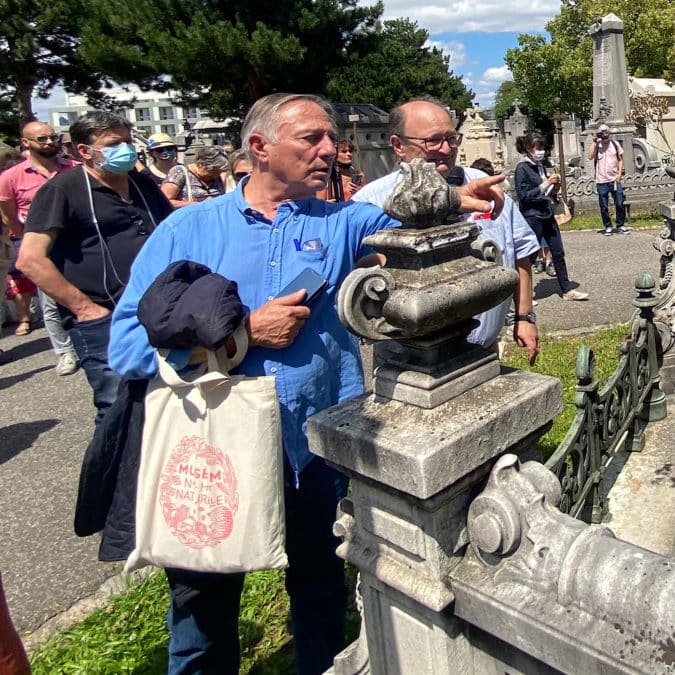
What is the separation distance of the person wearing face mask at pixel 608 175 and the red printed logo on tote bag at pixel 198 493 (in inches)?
446

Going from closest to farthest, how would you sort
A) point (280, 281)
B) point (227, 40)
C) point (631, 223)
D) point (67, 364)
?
point (280, 281), point (67, 364), point (631, 223), point (227, 40)

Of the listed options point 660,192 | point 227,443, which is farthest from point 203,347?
point 660,192

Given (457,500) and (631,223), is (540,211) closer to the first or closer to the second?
(631,223)

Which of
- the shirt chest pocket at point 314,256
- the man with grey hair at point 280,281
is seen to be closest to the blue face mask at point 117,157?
the man with grey hair at point 280,281

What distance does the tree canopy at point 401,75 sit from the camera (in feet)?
155

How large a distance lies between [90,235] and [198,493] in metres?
1.99

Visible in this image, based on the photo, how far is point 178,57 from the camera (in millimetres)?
19422

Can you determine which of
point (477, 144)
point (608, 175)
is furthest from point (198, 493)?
point (477, 144)

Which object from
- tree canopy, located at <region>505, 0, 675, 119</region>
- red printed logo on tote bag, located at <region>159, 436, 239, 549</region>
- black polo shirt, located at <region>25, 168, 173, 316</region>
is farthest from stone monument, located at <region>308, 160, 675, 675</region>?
tree canopy, located at <region>505, 0, 675, 119</region>

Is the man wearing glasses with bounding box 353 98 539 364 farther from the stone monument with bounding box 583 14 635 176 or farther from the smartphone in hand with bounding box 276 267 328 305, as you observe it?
the stone monument with bounding box 583 14 635 176

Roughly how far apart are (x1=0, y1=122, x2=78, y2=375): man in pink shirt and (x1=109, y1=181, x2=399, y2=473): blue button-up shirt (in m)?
4.50

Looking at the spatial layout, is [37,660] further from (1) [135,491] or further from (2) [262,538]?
(2) [262,538]

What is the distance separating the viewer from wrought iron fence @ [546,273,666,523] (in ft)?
10.6

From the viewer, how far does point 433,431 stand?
5.47 ft
